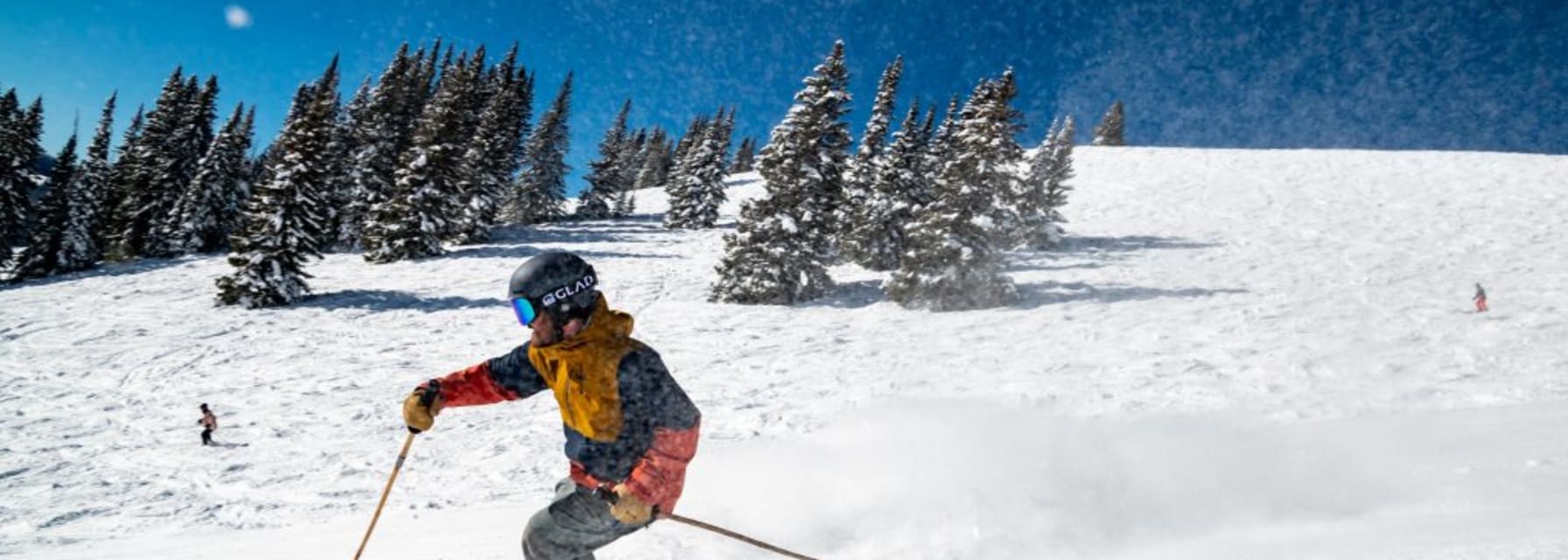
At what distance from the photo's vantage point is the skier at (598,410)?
12.5 ft

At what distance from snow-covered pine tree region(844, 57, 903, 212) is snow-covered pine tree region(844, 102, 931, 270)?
166cm

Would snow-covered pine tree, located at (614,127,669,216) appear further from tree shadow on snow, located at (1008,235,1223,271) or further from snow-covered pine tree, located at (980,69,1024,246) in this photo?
snow-covered pine tree, located at (980,69,1024,246)

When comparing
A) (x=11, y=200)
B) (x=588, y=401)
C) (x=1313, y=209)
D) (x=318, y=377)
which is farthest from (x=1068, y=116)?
(x=11, y=200)

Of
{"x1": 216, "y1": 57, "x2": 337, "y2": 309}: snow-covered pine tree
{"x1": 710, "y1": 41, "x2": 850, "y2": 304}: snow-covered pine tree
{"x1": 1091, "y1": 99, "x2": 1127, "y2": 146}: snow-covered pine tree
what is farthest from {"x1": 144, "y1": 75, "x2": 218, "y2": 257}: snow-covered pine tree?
{"x1": 1091, "y1": 99, "x2": 1127, "y2": 146}: snow-covered pine tree

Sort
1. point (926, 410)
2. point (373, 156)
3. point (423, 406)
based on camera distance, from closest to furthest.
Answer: point (423, 406), point (926, 410), point (373, 156)

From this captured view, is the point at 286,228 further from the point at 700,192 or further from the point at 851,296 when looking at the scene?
the point at 700,192

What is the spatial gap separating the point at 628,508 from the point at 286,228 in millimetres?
33160

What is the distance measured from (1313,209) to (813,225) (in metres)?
29.2

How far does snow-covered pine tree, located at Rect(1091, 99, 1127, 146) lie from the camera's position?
87.7 m

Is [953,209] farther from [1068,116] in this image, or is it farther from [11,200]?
[11,200]

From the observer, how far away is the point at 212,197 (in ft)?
154

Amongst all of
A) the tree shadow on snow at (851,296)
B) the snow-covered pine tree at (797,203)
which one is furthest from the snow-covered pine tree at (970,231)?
the snow-covered pine tree at (797,203)

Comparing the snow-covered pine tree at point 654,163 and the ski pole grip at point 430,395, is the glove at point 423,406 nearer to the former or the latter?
the ski pole grip at point 430,395

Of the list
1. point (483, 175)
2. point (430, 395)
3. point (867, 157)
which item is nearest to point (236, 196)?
point (483, 175)
